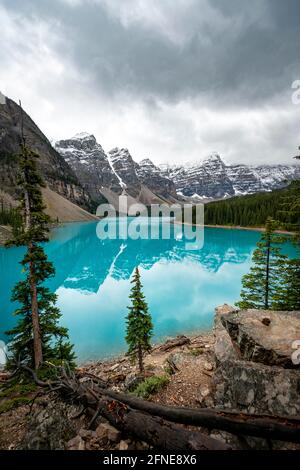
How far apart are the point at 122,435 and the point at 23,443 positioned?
8.26ft

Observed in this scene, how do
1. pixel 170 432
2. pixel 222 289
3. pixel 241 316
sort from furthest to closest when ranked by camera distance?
pixel 222 289 → pixel 241 316 → pixel 170 432

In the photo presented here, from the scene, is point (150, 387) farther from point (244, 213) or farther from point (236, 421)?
point (244, 213)

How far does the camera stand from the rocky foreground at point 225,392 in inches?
198

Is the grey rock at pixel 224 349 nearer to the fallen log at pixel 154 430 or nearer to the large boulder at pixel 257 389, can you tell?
the large boulder at pixel 257 389

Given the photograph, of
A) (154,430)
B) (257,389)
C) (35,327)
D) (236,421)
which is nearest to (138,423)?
(154,430)

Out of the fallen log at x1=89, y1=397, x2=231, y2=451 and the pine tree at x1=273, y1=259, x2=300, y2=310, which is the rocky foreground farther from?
the pine tree at x1=273, y1=259, x2=300, y2=310

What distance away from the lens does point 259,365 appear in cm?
599

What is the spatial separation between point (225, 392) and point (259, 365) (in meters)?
1.12

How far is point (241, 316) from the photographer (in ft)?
28.0

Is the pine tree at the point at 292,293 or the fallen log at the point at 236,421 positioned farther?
the pine tree at the point at 292,293

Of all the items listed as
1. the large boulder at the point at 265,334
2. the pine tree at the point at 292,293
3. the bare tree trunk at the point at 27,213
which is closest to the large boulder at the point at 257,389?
the large boulder at the point at 265,334

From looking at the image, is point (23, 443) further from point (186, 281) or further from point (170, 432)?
point (186, 281)

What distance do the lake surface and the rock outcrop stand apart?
46.8 feet

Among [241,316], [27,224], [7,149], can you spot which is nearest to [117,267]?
[27,224]
